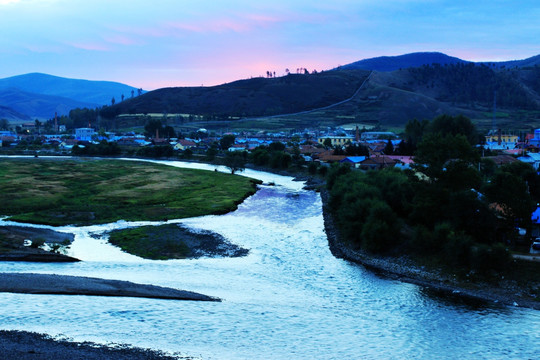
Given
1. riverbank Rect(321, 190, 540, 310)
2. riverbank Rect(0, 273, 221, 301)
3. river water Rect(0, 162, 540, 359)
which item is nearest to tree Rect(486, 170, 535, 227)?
riverbank Rect(321, 190, 540, 310)

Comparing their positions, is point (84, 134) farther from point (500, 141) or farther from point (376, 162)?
point (500, 141)

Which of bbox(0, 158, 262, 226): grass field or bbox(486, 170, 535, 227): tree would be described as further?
bbox(0, 158, 262, 226): grass field

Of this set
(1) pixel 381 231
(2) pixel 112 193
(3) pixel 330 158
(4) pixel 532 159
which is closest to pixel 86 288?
(1) pixel 381 231

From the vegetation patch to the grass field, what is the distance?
561 cm

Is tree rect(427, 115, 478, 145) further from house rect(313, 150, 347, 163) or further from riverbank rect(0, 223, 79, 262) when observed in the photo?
riverbank rect(0, 223, 79, 262)

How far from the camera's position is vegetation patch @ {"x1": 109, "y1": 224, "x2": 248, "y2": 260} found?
106ft

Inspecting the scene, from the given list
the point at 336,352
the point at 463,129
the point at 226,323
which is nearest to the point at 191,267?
the point at 226,323

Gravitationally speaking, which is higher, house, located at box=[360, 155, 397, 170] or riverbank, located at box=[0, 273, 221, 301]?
house, located at box=[360, 155, 397, 170]

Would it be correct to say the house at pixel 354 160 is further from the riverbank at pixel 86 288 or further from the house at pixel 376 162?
the riverbank at pixel 86 288

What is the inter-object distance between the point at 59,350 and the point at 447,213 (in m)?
22.4

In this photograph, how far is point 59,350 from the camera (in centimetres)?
1828

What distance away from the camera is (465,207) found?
1168 inches

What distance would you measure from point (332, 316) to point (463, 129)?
61963 mm

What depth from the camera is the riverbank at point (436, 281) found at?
24.2 m
